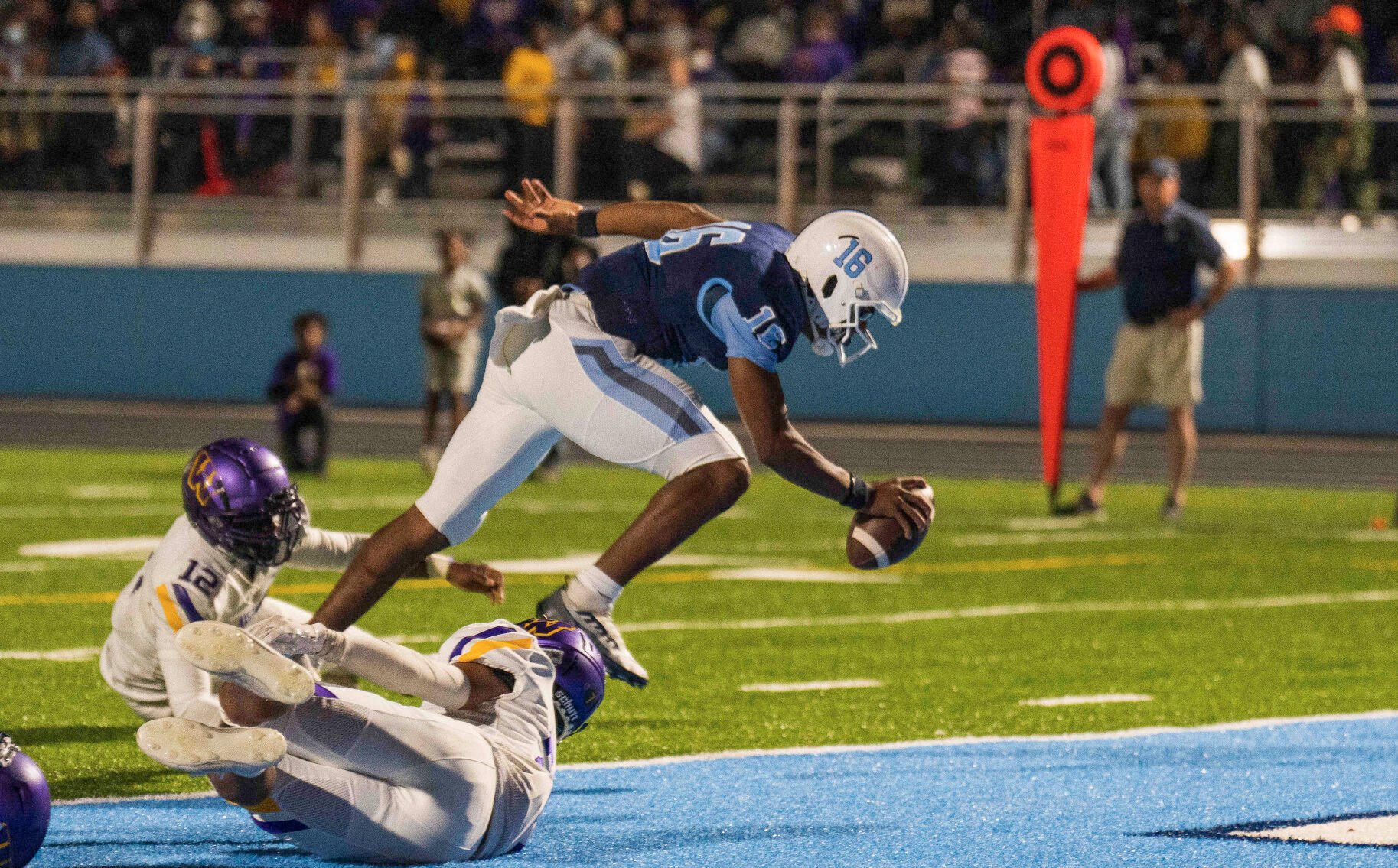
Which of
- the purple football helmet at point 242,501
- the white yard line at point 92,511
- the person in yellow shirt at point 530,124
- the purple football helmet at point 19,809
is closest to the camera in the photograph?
the purple football helmet at point 19,809

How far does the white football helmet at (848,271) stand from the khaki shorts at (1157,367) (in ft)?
23.3

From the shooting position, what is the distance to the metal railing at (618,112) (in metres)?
18.6

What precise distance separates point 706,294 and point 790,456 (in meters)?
0.49

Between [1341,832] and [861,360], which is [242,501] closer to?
[1341,832]

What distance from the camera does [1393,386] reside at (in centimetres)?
1958

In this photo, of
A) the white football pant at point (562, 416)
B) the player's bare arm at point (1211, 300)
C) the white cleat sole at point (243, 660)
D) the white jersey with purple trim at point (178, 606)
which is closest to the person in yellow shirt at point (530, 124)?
the player's bare arm at point (1211, 300)

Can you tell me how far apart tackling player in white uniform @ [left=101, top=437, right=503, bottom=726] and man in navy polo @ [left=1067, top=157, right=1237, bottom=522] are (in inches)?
289

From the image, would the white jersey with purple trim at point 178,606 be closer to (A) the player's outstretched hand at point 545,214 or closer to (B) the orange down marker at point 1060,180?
(A) the player's outstretched hand at point 545,214

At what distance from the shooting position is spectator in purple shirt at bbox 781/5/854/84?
20.0 m

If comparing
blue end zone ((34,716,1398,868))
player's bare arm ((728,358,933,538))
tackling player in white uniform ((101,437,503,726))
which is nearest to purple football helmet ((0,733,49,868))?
blue end zone ((34,716,1398,868))

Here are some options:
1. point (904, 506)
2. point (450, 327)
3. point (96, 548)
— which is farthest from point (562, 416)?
point (450, 327)

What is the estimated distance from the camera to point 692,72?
2000cm

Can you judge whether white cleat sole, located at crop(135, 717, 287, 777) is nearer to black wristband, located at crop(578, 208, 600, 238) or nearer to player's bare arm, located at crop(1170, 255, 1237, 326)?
black wristband, located at crop(578, 208, 600, 238)

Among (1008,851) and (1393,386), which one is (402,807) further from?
(1393,386)
